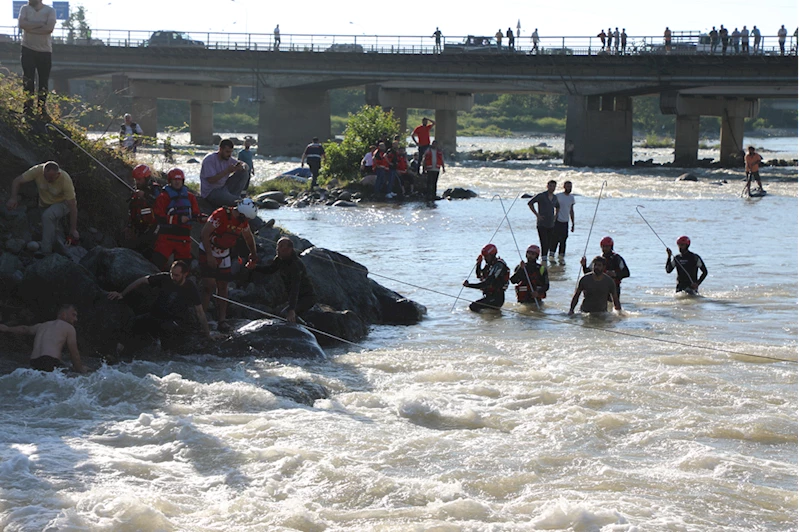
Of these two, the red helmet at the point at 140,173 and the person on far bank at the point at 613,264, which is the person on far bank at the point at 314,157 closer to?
the person on far bank at the point at 613,264

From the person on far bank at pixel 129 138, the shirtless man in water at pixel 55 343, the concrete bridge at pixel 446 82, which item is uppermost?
the concrete bridge at pixel 446 82

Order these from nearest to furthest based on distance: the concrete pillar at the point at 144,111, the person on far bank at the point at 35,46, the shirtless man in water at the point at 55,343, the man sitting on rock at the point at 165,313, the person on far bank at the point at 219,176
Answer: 1. the shirtless man in water at the point at 55,343
2. the man sitting on rock at the point at 165,313
3. the person on far bank at the point at 219,176
4. the person on far bank at the point at 35,46
5. the concrete pillar at the point at 144,111

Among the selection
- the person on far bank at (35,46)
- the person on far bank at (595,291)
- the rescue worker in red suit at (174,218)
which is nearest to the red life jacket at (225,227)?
the rescue worker in red suit at (174,218)

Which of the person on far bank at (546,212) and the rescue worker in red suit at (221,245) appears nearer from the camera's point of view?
the rescue worker in red suit at (221,245)

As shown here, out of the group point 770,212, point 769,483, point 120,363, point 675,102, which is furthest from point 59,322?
point 675,102

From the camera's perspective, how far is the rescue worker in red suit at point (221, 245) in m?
12.7

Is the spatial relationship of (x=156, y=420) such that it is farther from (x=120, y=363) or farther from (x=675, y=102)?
(x=675, y=102)

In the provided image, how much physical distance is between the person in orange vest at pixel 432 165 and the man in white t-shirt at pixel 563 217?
1165cm

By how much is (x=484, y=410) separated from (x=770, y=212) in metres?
24.9

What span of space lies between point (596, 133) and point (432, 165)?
2383cm

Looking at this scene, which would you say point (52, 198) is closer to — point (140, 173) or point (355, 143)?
point (140, 173)

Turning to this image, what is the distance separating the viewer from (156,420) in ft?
32.8

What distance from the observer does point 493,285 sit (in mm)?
16266

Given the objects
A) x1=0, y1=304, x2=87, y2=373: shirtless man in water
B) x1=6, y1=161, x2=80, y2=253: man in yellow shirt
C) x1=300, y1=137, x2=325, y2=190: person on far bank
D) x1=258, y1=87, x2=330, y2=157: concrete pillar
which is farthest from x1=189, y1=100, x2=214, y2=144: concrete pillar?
x1=0, y1=304, x2=87, y2=373: shirtless man in water
